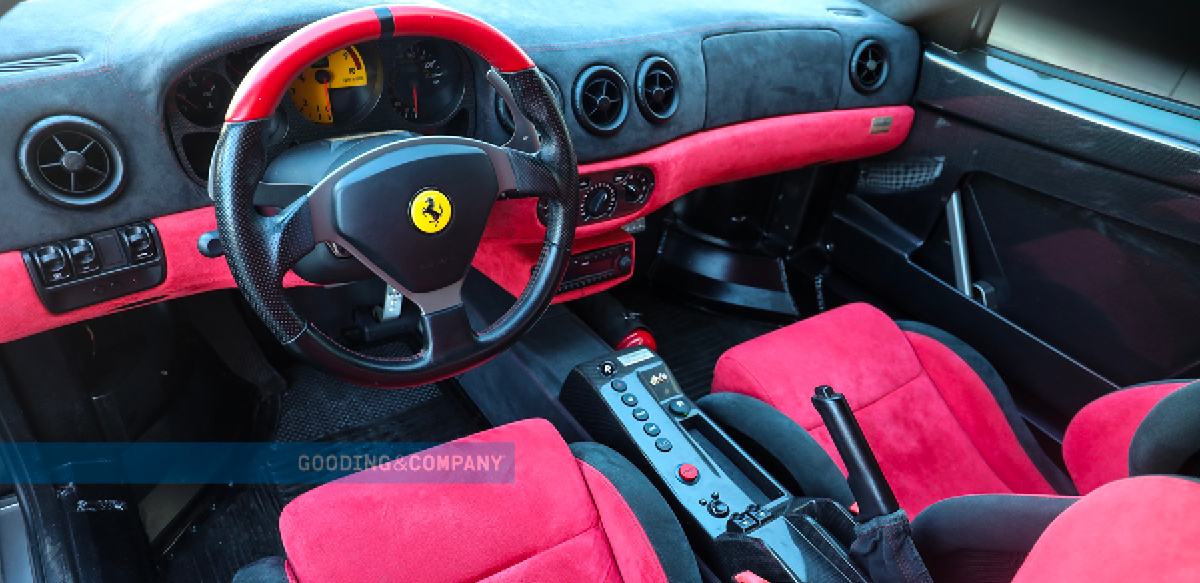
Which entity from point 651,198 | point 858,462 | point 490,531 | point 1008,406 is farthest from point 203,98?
point 1008,406

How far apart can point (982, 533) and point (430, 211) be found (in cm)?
86

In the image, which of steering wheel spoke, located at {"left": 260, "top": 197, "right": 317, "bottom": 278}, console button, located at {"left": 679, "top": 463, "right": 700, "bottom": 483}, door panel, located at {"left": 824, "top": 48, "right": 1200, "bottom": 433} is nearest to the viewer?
steering wheel spoke, located at {"left": 260, "top": 197, "right": 317, "bottom": 278}

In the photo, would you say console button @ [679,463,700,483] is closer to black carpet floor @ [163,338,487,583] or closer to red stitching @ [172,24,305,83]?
black carpet floor @ [163,338,487,583]

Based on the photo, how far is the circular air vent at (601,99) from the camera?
1601 millimetres

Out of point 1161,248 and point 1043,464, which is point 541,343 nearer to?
point 1043,464

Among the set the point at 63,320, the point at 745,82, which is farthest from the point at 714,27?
the point at 63,320

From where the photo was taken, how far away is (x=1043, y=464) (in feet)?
4.95

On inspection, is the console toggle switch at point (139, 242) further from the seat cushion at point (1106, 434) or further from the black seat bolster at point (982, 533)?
the seat cushion at point (1106, 434)

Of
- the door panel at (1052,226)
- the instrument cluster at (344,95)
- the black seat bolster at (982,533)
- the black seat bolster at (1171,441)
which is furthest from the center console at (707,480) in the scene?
the door panel at (1052,226)

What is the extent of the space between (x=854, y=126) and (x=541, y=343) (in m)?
1.16

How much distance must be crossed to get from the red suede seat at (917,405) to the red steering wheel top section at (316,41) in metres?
0.91

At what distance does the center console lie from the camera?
44.1 inches

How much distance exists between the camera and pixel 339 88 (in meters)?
1.28

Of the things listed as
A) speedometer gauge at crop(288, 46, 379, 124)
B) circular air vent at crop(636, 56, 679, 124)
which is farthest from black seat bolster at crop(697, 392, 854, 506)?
speedometer gauge at crop(288, 46, 379, 124)
